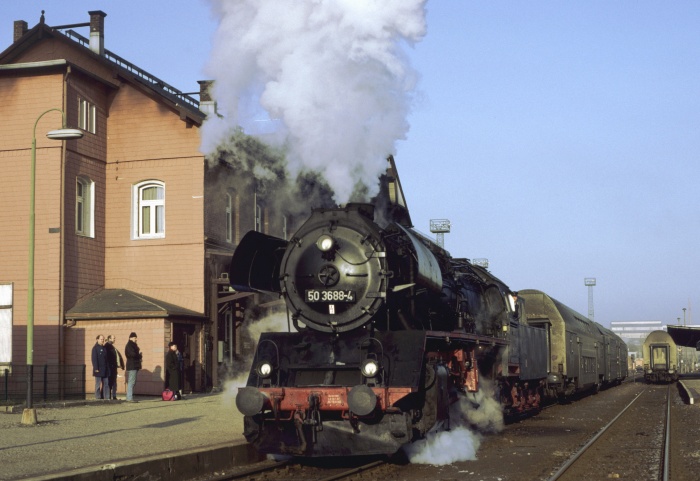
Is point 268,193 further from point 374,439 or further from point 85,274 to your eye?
point 374,439

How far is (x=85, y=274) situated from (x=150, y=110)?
4982 millimetres

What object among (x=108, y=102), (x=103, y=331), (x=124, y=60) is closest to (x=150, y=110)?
(x=108, y=102)

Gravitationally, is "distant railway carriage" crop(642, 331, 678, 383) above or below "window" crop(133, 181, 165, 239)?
below

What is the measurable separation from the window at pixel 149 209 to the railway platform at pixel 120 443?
7.89 m

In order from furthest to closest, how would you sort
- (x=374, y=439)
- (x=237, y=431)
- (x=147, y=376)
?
(x=147, y=376) < (x=237, y=431) < (x=374, y=439)

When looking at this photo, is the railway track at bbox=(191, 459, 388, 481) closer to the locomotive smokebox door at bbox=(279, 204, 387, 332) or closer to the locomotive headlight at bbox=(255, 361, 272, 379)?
the locomotive headlight at bbox=(255, 361, 272, 379)

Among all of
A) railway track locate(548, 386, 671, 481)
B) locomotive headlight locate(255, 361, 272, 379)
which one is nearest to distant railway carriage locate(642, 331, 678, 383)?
railway track locate(548, 386, 671, 481)

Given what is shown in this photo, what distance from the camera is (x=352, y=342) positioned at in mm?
11461

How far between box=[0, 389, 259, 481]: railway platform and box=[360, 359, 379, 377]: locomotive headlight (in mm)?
2204

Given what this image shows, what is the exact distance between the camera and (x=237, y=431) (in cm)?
1366

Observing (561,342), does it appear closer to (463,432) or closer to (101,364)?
(463,432)

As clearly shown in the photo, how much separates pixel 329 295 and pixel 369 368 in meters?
1.19

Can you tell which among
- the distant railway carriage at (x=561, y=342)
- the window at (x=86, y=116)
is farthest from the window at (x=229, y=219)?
the distant railway carriage at (x=561, y=342)

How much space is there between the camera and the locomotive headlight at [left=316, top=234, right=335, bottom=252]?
11477 mm
